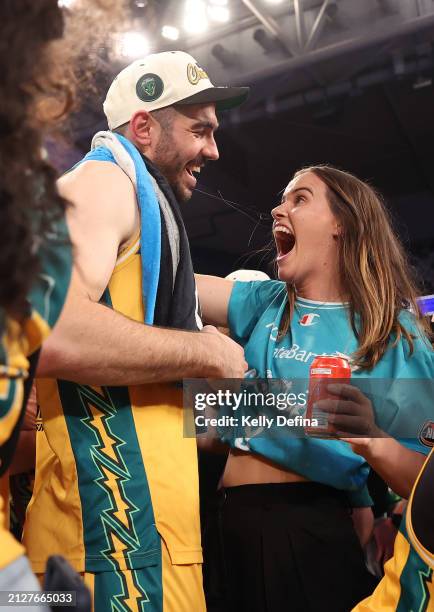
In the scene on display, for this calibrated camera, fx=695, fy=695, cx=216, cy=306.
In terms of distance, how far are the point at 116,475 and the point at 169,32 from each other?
4.61 m

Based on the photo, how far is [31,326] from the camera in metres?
0.60

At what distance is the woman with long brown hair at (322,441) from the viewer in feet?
4.62

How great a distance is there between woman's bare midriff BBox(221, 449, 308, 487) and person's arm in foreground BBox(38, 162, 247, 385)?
33cm

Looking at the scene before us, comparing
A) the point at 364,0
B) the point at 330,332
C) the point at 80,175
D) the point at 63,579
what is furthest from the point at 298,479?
the point at 364,0

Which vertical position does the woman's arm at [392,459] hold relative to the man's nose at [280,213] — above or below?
below

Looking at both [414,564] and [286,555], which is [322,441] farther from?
[414,564]

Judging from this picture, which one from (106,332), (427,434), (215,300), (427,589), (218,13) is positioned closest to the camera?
(427,589)

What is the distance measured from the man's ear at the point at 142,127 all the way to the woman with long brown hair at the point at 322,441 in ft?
1.61

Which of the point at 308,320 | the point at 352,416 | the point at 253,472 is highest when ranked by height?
the point at 308,320

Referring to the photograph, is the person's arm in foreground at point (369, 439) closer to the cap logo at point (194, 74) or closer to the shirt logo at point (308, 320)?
the shirt logo at point (308, 320)

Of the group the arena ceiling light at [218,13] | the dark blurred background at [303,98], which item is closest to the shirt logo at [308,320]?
the dark blurred background at [303,98]

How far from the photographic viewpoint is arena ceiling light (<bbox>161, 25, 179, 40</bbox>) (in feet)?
16.8

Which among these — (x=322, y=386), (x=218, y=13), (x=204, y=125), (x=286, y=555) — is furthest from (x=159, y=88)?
(x=218, y=13)

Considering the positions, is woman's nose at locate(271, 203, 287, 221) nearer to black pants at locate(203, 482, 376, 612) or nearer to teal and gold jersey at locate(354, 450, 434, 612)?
black pants at locate(203, 482, 376, 612)
